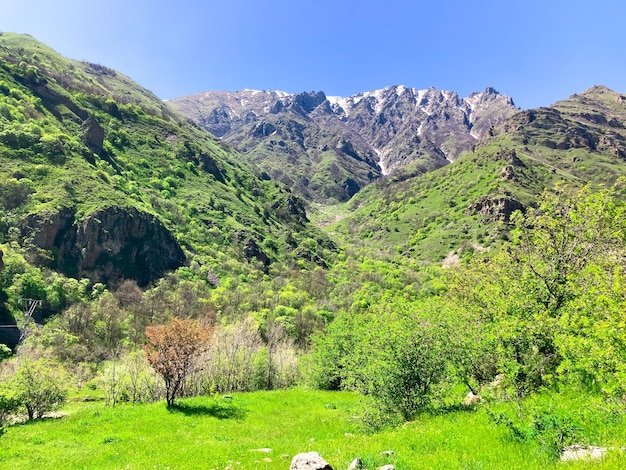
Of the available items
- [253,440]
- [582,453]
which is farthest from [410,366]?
[582,453]

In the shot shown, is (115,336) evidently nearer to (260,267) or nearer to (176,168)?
(260,267)

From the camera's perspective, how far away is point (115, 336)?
77750 mm

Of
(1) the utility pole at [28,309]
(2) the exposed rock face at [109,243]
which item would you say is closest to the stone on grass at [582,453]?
(1) the utility pole at [28,309]

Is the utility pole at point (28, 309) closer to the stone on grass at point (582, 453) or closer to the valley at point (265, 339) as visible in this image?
the valley at point (265, 339)

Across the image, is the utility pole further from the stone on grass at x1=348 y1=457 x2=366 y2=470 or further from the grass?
the stone on grass at x1=348 y1=457 x2=366 y2=470

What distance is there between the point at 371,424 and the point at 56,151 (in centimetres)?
14194

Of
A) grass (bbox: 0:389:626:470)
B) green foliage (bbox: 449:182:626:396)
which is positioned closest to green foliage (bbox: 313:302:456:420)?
green foliage (bbox: 449:182:626:396)

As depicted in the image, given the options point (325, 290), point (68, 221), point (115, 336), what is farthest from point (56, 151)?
point (325, 290)

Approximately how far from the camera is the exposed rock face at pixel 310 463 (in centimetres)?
832

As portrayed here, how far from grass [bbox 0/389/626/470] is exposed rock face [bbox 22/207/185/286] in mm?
91821

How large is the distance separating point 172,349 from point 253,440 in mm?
11134

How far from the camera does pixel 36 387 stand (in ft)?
101

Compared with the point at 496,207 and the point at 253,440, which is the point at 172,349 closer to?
the point at 253,440

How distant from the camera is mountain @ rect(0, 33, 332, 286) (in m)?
103
